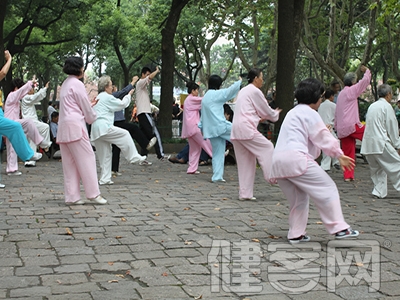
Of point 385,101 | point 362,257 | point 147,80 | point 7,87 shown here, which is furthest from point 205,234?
point 7,87

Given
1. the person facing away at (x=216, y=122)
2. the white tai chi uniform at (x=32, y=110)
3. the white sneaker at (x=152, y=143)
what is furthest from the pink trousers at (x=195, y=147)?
the white tai chi uniform at (x=32, y=110)

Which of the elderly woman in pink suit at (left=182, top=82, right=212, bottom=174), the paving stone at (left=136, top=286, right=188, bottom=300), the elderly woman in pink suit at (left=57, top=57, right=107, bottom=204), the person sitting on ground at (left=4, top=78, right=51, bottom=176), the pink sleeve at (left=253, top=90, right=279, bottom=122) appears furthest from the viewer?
the elderly woman in pink suit at (left=182, top=82, right=212, bottom=174)

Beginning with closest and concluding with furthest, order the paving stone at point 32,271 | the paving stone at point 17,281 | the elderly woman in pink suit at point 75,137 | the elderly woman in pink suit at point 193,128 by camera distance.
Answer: the paving stone at point 17,281 < the paving stone at point 32,271 < the elderly woman in pink suit at point 75,137 < the elderly woman in pink suit at point 193,128

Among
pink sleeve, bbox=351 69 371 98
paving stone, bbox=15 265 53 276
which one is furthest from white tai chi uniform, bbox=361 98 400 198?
paving stone, bbox=15 265 53 276

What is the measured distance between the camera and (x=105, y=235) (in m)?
6.99

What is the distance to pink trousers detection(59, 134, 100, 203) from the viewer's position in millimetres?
9039

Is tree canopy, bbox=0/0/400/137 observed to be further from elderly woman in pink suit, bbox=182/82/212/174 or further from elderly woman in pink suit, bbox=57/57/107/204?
elderly woman in pink suit, bbox=57/57/107/204

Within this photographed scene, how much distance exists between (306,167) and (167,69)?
47.9ft

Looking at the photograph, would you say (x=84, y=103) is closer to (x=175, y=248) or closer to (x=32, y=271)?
(x=175, y=248)

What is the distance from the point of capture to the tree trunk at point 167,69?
2070 centimetres

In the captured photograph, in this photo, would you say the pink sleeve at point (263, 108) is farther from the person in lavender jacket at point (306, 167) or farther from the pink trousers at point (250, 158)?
the person in lavender jacket at point (306, 167)

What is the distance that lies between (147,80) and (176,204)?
5.42m

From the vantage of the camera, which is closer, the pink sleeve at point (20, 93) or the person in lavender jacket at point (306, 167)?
the person in lavender jacket at point (306, 167)

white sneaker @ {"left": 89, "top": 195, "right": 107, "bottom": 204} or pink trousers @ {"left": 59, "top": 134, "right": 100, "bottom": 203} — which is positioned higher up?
pink trousers @ {"left": 59, "top": 134, "right": 100, "bottom": 203}
